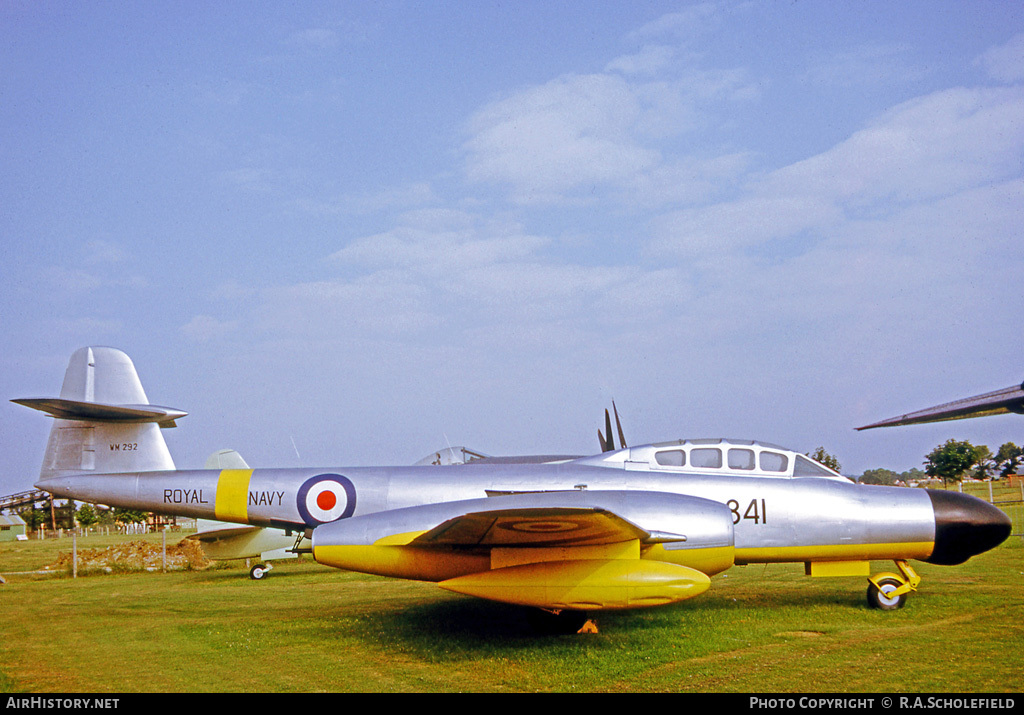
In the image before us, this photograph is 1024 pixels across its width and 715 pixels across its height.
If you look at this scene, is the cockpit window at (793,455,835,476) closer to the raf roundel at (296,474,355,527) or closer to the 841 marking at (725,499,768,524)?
the 841 marking at (725,499,768,524)

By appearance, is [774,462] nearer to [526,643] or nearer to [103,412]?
[526,643]

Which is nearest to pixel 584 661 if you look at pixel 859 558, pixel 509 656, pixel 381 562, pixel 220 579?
pixel 509 656

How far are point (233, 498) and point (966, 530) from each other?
882 cm

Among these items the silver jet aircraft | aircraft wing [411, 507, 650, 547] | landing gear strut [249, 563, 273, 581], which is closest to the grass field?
the silver jet aircraft

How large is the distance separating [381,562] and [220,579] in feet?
34.2

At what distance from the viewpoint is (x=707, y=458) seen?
8516 mm

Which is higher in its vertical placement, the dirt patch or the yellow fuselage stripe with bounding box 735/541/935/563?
the yellow fuselage stripe with bounding box 735/541/935/563

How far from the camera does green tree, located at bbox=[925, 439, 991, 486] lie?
30.9 metres

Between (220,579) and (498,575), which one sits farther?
(220,579)

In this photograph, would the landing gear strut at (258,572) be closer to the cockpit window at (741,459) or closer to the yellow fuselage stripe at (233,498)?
the yellow fuselage stripe at (233,498)

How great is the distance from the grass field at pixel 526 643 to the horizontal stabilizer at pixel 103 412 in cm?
275

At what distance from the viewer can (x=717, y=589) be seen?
35.3 ft

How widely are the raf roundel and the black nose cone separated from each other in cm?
693

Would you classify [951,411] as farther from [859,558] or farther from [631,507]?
[631,507]
